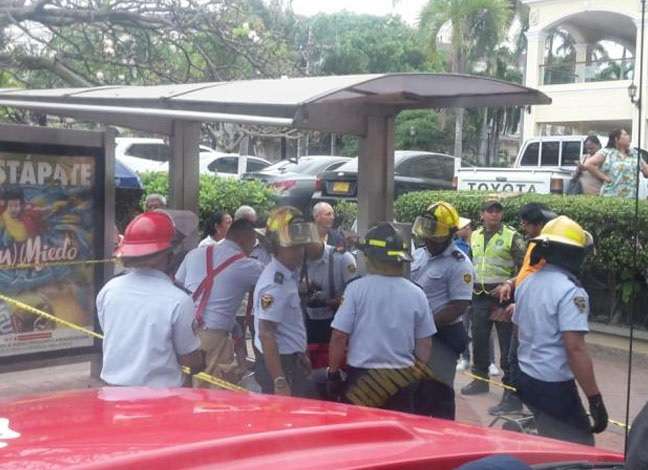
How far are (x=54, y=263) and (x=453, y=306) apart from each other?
3.17 meters

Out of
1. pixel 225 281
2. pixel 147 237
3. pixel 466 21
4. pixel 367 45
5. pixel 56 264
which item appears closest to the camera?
pixel 147 237

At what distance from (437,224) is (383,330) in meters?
1.41

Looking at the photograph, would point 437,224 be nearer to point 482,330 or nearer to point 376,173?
point 376,173

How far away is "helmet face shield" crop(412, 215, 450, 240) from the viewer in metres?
6.38

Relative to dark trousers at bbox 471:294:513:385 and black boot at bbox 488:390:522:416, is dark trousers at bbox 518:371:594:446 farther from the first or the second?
dark trousers at bbox 471:294:513:385

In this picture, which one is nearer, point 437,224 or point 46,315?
point 437,224

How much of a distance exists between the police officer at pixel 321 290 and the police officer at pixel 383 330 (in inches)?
37.5

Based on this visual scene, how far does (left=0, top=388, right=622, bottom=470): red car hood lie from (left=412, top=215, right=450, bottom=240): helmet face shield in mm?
3535

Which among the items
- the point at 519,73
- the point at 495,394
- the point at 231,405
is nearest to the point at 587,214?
the point at 495,394

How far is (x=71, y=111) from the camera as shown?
6457 mm

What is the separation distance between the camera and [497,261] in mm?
8742

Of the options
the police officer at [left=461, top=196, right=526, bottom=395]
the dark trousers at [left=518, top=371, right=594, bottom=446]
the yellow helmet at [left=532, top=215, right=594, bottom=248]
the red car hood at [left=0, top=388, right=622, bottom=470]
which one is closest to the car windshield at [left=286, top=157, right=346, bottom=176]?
the police officer at [left=461, top=196, right=526, bottom=395]

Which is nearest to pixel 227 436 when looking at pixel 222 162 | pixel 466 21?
pixel 222 162

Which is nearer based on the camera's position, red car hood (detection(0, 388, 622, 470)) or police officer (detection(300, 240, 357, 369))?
red car hood (detection(0, 388, 622, 470))
